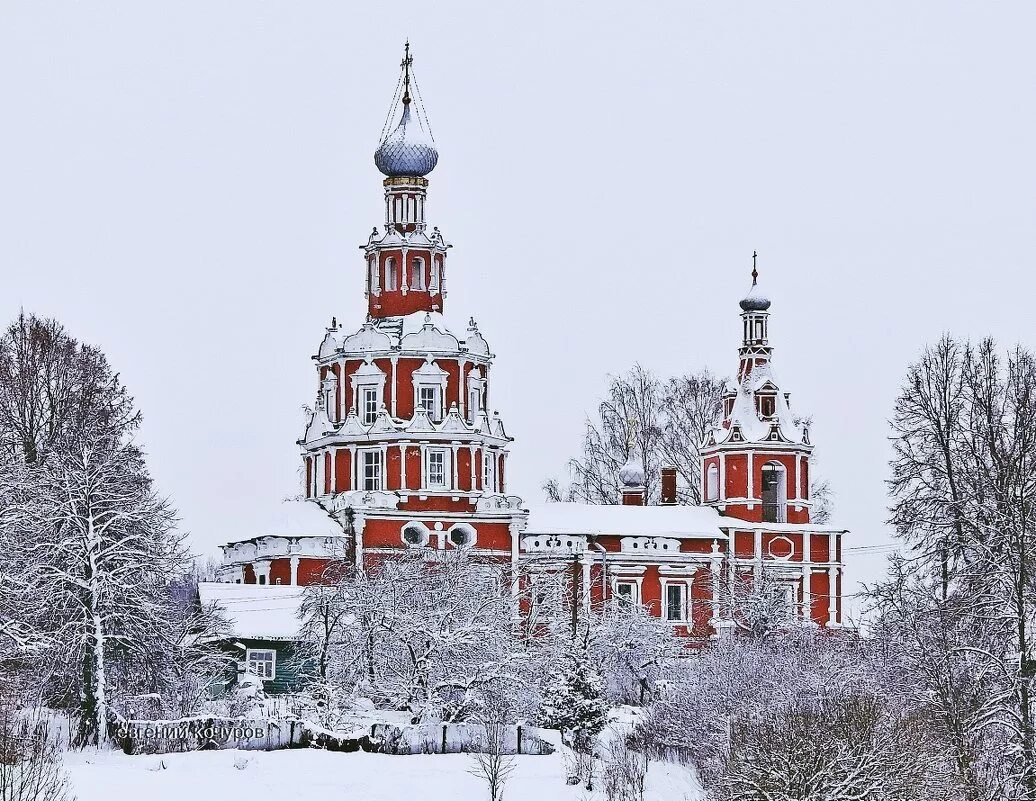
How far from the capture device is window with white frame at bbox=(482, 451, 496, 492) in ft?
197

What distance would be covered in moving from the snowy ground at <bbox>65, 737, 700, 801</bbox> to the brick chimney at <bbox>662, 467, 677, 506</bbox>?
2606 centimetres

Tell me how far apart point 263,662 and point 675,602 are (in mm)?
17612

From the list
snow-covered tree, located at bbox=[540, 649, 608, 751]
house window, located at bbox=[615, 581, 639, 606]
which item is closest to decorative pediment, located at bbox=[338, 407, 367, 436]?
house window, located at bbox=[615, 581, 639, 606]

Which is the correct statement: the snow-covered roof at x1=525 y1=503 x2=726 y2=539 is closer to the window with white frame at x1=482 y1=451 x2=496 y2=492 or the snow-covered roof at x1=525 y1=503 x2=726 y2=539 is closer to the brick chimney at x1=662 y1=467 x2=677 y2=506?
the window with white frame at x1=482 y1=451 x2=496 y2=492

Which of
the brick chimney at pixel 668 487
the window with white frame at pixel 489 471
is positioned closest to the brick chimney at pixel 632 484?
the brick chimney at pixel 668 487

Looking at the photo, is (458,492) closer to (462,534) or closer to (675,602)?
(462,534)

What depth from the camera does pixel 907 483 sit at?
3925 cm

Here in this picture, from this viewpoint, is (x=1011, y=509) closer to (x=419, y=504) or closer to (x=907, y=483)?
(x=907, y=483)

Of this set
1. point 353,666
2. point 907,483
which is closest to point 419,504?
point 353,666

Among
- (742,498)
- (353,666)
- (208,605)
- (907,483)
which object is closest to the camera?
(907,483)

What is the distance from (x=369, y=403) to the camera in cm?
6034

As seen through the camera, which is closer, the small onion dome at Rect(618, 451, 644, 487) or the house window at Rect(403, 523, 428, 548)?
the house window at Rect(403, 523, 428, 548)

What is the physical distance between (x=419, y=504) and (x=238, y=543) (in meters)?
4.41

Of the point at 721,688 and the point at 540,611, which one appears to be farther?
the point at 540,611
